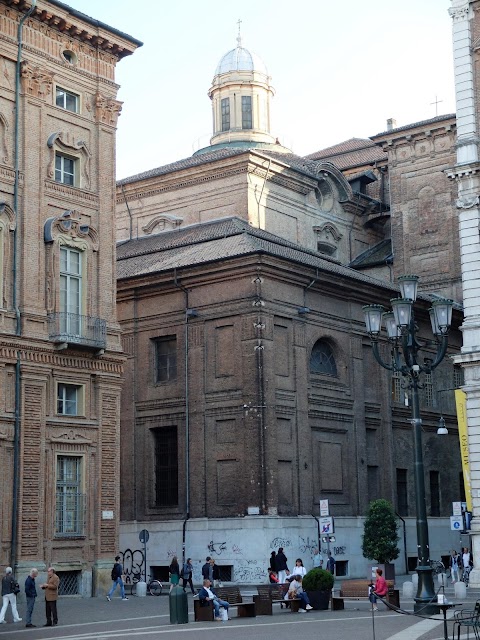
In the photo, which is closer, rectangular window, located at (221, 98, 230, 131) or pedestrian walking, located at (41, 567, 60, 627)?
pedestrian walking, located at (41, 567, 60, 627)

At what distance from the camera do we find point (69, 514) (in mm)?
33094

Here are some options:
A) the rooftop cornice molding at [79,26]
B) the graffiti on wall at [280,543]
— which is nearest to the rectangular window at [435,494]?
the graffiti on wall at [280,543]

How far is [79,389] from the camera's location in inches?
1345

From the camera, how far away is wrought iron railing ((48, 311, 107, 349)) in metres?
32.9

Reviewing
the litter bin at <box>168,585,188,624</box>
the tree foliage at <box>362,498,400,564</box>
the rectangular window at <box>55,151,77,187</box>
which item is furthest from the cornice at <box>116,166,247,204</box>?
the litter bin at <box>168,585,188,624</box>

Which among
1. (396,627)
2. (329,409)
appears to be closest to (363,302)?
(329,409)

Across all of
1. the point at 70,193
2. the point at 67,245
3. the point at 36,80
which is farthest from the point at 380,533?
the point at 36,80

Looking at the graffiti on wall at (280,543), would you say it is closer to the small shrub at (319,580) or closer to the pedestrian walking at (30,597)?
the small shrub at (319,580)

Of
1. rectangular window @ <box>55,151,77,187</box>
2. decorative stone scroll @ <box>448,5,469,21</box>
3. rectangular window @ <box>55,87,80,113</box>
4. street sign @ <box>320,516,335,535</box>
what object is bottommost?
street sign @ <box>320,516,335,535</box>

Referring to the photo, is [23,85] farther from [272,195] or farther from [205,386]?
[272,195]

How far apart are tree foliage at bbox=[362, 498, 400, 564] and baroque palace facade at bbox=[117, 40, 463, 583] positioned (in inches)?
68.6

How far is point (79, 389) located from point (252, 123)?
26.5m

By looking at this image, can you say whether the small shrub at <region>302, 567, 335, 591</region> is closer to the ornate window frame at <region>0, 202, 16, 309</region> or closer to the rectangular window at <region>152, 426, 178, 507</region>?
the ornate window frame at <region>0, 202, 16, 309</region>

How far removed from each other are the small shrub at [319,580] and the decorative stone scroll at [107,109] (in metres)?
17.0
